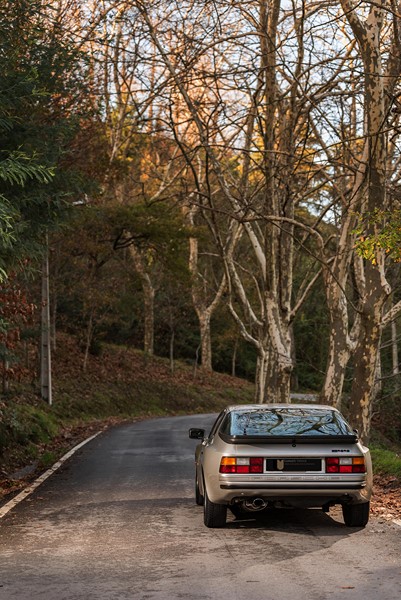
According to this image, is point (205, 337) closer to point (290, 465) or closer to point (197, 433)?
point (197, 433)

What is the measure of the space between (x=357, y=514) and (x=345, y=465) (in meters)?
0.71

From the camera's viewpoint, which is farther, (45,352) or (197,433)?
(45,352)

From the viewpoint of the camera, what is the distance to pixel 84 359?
41.2 m

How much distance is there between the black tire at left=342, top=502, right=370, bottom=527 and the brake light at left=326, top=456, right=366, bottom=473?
1.72 ft

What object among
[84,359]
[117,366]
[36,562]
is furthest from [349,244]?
[117,366]

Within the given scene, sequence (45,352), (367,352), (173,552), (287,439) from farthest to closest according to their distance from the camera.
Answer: (45,352) → (367,352) → (287,439) → (173,552)

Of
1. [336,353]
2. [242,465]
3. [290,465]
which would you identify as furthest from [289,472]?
[336,353]

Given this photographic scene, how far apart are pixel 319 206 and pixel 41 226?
25.7 m

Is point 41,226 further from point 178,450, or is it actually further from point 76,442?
point 76,442

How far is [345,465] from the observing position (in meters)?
9.58

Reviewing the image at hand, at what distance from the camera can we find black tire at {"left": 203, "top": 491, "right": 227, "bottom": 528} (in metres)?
9.87

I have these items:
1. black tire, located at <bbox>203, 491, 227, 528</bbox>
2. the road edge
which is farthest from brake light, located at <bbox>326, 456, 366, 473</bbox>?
the road edge

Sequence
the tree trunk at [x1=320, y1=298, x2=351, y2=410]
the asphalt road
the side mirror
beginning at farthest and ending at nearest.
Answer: the tree trunk at [x1=320, y1=298, x2=351, y2=410] < the side mirror < the asphalt road

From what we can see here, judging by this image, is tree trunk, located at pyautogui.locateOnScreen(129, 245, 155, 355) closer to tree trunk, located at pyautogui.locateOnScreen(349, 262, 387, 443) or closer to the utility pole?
the utility pole
